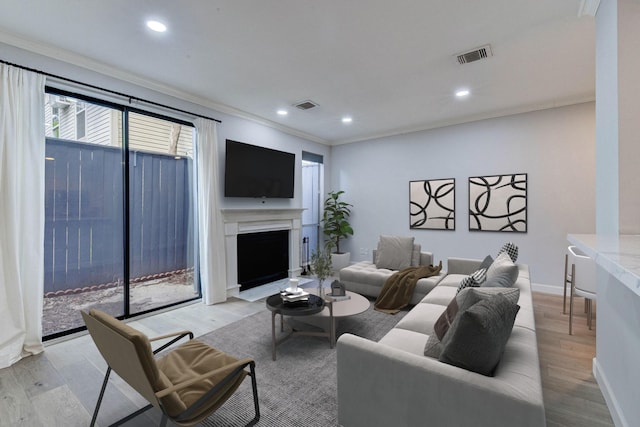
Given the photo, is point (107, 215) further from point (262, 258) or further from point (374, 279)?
point (374, 279)

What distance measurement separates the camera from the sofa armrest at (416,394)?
3.84ft

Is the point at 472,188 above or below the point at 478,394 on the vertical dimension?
above

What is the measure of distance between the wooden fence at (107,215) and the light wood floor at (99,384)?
76 centimetres

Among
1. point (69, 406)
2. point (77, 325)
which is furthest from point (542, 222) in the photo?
point (77, 325)

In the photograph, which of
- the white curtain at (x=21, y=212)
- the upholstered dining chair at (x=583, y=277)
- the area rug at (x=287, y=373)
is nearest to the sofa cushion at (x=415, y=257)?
the area rug at (x=287, y=373)

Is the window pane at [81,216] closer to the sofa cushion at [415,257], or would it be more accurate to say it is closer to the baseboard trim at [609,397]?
the sofa cushion at [415,257]

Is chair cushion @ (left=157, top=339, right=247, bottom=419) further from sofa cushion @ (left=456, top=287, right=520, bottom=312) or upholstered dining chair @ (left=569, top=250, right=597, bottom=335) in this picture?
upholstered dining chair @ (left=569, top=250, right=597, bottom=335)

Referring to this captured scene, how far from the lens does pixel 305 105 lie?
14.2 ft

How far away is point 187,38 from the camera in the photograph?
2.60m

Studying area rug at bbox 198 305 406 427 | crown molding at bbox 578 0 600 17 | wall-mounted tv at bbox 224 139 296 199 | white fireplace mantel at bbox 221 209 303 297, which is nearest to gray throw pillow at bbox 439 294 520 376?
area rug at bbox 198 305 406 427

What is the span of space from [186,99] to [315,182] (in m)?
3.27

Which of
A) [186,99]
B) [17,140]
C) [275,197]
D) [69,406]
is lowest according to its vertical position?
[69,406]

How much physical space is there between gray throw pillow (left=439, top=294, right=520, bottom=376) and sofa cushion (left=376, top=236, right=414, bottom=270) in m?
2.99

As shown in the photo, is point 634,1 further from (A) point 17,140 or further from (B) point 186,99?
(A) point 17,140
